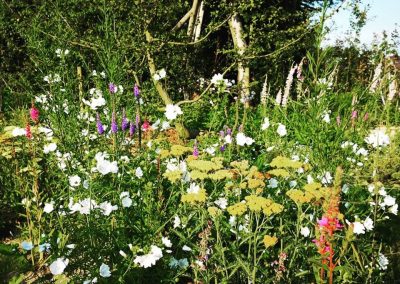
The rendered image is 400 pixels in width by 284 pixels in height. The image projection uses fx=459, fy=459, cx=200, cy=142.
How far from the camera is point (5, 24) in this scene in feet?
27.8

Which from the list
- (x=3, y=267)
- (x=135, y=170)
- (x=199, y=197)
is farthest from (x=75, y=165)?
(x=3, y=267)

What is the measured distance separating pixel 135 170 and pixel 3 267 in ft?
4.18

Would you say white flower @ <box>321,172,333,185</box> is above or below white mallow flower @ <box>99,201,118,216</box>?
above

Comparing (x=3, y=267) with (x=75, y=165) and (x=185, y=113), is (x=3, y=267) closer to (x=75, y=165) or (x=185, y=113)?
(x=75, y=165)

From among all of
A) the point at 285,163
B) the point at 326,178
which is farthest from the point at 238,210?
the point at 326,178

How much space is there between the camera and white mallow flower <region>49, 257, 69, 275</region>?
204cm

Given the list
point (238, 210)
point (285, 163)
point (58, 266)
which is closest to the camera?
point (58, 266)

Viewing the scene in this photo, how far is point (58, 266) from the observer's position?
6.76 ft

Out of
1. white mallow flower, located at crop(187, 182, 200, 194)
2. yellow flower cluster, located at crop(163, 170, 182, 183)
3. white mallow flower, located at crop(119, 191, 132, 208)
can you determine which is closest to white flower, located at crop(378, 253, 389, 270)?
white mallow flower, located at crop(187, 182, 200, 194)

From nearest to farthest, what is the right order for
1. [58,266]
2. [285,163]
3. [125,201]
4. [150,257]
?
[58,266], [150,257], [125,201], [285,163]


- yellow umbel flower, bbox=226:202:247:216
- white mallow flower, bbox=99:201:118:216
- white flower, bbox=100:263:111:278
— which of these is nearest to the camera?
white flower, bbox=100:263:111:278

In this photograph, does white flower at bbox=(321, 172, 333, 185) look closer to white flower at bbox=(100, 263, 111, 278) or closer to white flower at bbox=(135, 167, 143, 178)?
white flower at bbox=(135, 167, 143, 178)

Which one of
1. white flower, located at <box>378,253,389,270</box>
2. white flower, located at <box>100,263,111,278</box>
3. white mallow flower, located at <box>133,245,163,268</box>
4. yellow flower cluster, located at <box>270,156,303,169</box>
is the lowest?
white flower, located at <box>378,253,389,270</box>

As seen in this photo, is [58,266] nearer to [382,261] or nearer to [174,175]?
[174,175]
